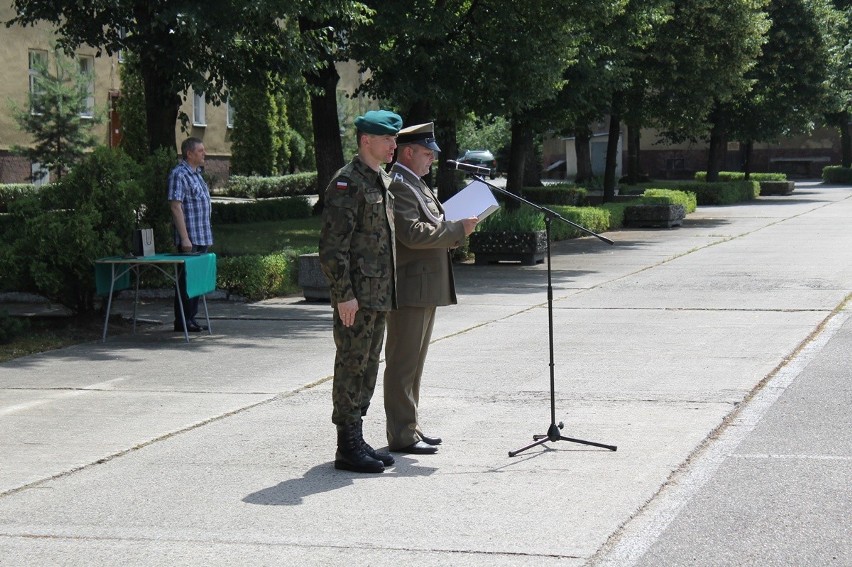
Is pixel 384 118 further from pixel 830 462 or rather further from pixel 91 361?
pixel 91 361

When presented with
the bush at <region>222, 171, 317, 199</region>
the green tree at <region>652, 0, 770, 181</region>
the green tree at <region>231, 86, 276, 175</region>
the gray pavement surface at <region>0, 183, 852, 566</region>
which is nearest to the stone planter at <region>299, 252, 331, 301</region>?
the gray pavement surface at <region>0, 183, 852, 566</region>

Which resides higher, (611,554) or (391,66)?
(391,66)

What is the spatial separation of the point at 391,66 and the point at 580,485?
13.6 m

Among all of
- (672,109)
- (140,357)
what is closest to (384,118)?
(140,357)

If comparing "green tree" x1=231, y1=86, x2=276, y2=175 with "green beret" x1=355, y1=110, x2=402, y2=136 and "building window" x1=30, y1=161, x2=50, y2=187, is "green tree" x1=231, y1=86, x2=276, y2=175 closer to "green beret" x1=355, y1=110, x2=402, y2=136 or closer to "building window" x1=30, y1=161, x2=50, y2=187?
"building window" x1=30, y1=161, x2=50, y2=187

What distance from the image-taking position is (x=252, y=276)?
49.0ft

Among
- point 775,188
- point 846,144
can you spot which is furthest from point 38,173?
point 846,144

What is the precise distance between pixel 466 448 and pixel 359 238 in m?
1.45

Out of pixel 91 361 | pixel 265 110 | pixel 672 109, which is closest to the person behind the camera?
pixel 91 361

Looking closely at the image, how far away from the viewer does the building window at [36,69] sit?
110 feet

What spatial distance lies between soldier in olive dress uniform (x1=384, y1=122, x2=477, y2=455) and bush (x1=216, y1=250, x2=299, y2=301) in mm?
8188

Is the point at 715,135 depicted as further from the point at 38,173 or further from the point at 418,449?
the point at 418,449

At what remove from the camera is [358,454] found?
6.48 m

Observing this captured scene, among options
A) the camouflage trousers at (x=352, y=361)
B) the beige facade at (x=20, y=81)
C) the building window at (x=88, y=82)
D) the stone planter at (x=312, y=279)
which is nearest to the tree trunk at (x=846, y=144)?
the beige facade at (x=20, y=81)
